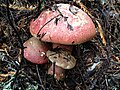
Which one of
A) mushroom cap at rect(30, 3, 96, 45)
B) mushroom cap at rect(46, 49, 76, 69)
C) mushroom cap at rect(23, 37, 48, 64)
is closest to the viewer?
mushroom cap at rect(30, 3, 96, 45)

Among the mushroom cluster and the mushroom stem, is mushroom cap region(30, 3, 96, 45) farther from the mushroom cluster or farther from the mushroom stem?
the mushroom stem

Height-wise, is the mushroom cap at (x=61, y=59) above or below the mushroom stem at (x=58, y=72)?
above

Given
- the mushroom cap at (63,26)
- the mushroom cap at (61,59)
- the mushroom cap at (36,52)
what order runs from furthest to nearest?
1. the mushroom cap at (36,52)
2. the mushroom cap at (61,59)
3. the mushroom cap at (63,26)

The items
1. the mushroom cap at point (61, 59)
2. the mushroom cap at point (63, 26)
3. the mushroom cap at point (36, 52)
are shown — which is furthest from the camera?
the mushroom cap at point (36, 52)

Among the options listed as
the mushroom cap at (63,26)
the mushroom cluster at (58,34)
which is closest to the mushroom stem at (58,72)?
the mushroom cluster at (58,34)

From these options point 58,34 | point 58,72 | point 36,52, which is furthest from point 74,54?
point 58,34

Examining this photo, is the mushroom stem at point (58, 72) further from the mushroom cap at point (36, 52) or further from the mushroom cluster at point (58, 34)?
the mushroom cap at point (36, 52)

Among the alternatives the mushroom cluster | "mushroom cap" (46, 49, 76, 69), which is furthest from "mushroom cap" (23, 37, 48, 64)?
"mushroom cap" (46, 49, 76, 69)
